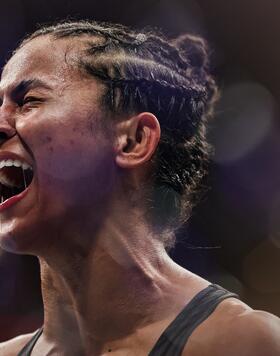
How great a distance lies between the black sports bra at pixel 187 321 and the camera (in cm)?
114

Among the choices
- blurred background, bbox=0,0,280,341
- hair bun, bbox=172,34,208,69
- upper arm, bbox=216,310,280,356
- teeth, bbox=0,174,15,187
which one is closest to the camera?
upper arm, bbox=216,310,280,356

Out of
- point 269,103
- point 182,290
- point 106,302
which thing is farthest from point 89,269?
point 269,103

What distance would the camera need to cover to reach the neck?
4.09ft

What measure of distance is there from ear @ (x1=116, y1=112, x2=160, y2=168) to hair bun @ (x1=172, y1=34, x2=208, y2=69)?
273 millimetres

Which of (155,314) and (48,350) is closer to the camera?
(155,314)

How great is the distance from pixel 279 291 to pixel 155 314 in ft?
8.75

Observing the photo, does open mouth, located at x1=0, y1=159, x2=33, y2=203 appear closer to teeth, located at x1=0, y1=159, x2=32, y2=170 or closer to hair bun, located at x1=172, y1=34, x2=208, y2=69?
teeth, located at x1=0, y1=159, x2=32, y2=170

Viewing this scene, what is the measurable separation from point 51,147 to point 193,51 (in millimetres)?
562

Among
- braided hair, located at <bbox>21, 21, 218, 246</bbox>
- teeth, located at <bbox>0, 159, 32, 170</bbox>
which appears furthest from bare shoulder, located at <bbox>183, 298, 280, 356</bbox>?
teeth, located at <bbox>0, 159, 32, 170</bbox>

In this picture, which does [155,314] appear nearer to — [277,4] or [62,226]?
[62,226]

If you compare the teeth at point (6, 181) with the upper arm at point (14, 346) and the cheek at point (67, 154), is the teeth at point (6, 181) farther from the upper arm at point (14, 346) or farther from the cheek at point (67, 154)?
the upper arm at point (14, 346)

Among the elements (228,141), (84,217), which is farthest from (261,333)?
(228,141)

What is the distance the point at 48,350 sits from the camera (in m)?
1.37

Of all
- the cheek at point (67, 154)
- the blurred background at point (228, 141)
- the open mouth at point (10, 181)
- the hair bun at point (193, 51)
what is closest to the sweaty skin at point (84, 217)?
the cheek at point (67, 154)
